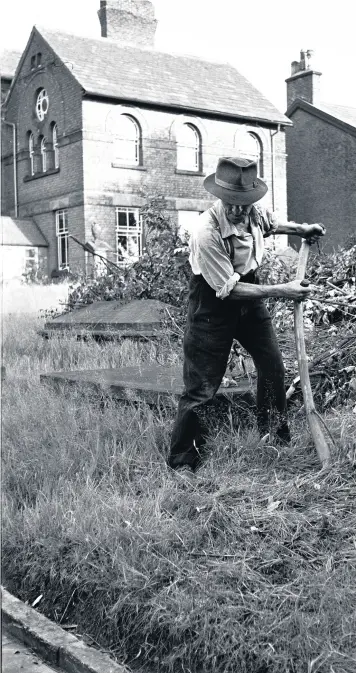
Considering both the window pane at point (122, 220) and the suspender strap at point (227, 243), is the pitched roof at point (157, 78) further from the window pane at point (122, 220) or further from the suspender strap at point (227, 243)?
the suspender strap at point (227, 243)

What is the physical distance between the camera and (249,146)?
3023cm

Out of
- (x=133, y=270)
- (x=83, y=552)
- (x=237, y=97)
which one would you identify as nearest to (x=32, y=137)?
(x=237, y=97)

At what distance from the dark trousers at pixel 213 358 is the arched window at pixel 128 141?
2291 centimetres

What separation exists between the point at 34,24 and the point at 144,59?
3895 mm

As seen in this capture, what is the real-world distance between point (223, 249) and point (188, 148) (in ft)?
81.0

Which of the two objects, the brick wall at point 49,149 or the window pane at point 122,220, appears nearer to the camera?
the brick wall at point 49,149

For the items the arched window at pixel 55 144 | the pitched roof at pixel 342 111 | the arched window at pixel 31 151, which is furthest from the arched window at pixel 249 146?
the arched window at pixel 31 151

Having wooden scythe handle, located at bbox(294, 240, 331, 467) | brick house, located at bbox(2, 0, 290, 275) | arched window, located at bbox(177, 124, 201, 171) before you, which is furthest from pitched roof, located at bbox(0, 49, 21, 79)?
wooden scythe handle, located at bbox(294, 240, 331, 467)

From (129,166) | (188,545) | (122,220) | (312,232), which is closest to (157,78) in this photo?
(129,166)

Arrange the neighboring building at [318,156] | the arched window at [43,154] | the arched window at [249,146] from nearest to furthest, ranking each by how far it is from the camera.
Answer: the arched window at [43,154]
the arched window at [249,146]
the neighboring building at [318,156]

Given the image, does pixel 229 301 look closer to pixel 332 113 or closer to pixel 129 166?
pixel 129 166

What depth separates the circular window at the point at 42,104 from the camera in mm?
28422

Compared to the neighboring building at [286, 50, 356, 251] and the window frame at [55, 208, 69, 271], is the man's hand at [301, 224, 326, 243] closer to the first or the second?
the window frame at [55, 208, 69, 271]

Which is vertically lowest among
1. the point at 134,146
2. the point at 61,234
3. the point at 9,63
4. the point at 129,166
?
the point at 61,234
